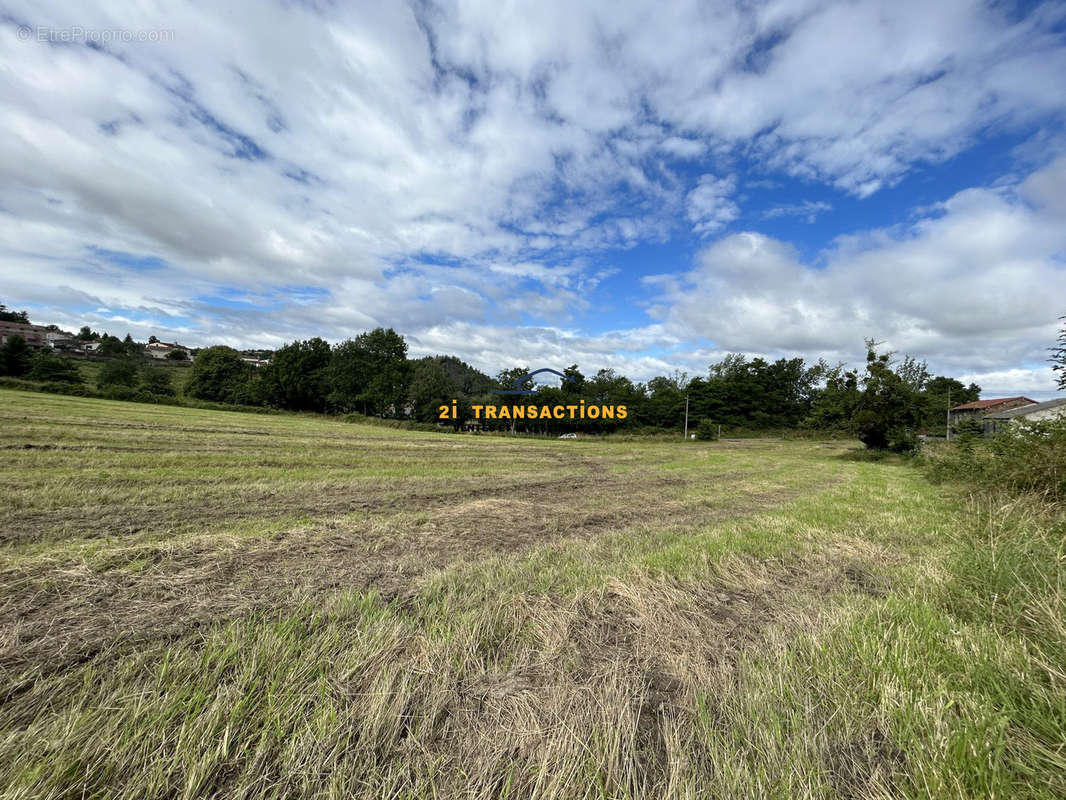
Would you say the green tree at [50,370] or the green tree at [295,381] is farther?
the green tree at [295,381]

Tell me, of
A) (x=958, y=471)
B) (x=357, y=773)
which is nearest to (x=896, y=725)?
(x=357, y=773)

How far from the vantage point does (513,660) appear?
107 inches

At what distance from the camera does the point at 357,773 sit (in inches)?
70.0

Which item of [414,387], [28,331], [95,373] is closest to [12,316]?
[28,331]

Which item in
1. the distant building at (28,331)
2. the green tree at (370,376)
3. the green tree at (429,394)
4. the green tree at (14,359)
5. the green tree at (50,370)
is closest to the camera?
the green tree at (50,370)

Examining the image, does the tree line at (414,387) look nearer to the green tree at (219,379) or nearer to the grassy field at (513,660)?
the green tree at (219,379)

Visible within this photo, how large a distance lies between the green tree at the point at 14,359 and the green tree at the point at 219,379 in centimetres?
1664

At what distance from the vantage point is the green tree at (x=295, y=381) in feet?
199

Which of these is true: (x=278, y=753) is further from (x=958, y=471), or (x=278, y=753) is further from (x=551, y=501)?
(x=958, y=471)

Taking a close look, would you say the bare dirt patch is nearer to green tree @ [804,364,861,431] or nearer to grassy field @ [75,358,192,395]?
green tree @ [804,364,861,431]

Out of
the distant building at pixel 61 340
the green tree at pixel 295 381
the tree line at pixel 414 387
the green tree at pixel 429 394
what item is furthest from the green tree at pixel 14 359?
the distant building at pixel 61 340

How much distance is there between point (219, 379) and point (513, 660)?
267 ft

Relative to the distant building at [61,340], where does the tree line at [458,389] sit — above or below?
below

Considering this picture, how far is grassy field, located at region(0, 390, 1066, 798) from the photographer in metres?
1.79
